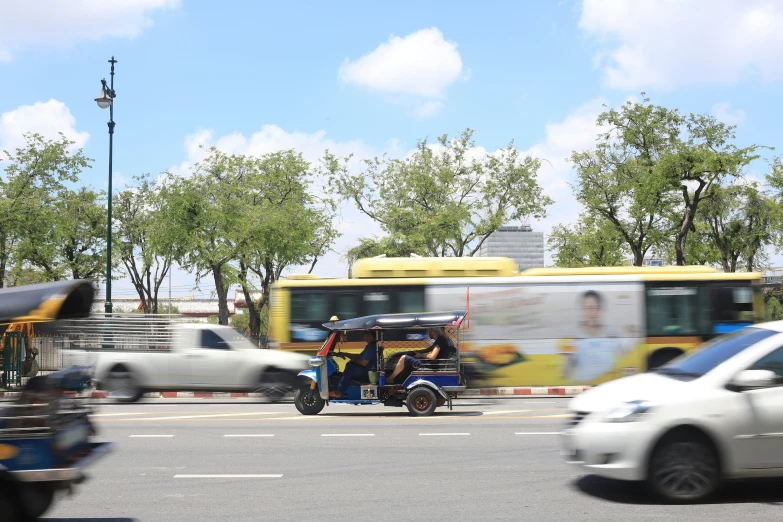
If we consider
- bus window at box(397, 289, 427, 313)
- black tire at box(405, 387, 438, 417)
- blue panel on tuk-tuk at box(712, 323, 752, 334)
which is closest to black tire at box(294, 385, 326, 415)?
black tire at box(405, 387, 438, 417)

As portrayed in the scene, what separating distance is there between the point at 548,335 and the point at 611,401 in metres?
12.4

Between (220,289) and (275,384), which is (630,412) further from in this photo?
(220,289)

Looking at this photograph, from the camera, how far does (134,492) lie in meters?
8.20

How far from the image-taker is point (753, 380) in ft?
23.6

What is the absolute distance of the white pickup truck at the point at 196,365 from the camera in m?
19.4

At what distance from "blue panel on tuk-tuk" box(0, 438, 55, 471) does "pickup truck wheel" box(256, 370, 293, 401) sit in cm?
1295

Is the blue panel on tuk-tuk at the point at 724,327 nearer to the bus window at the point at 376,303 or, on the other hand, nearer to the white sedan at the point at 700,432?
the bus window at the point at 376,303

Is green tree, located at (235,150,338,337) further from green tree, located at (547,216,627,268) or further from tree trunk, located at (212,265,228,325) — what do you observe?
green tree, located at (547,216,627,268)

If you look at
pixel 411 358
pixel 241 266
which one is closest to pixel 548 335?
pixel 411 358

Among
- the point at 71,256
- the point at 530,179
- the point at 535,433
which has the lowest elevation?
the point at 535,433

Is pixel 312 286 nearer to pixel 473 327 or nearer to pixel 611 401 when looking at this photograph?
pixel 473 327

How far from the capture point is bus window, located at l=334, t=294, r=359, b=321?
67.3ft

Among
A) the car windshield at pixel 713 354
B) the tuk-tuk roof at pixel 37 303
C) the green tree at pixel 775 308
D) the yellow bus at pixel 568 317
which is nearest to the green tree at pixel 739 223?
the green tree at pixel 775 308

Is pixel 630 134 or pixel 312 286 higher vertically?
pixel 630 134
